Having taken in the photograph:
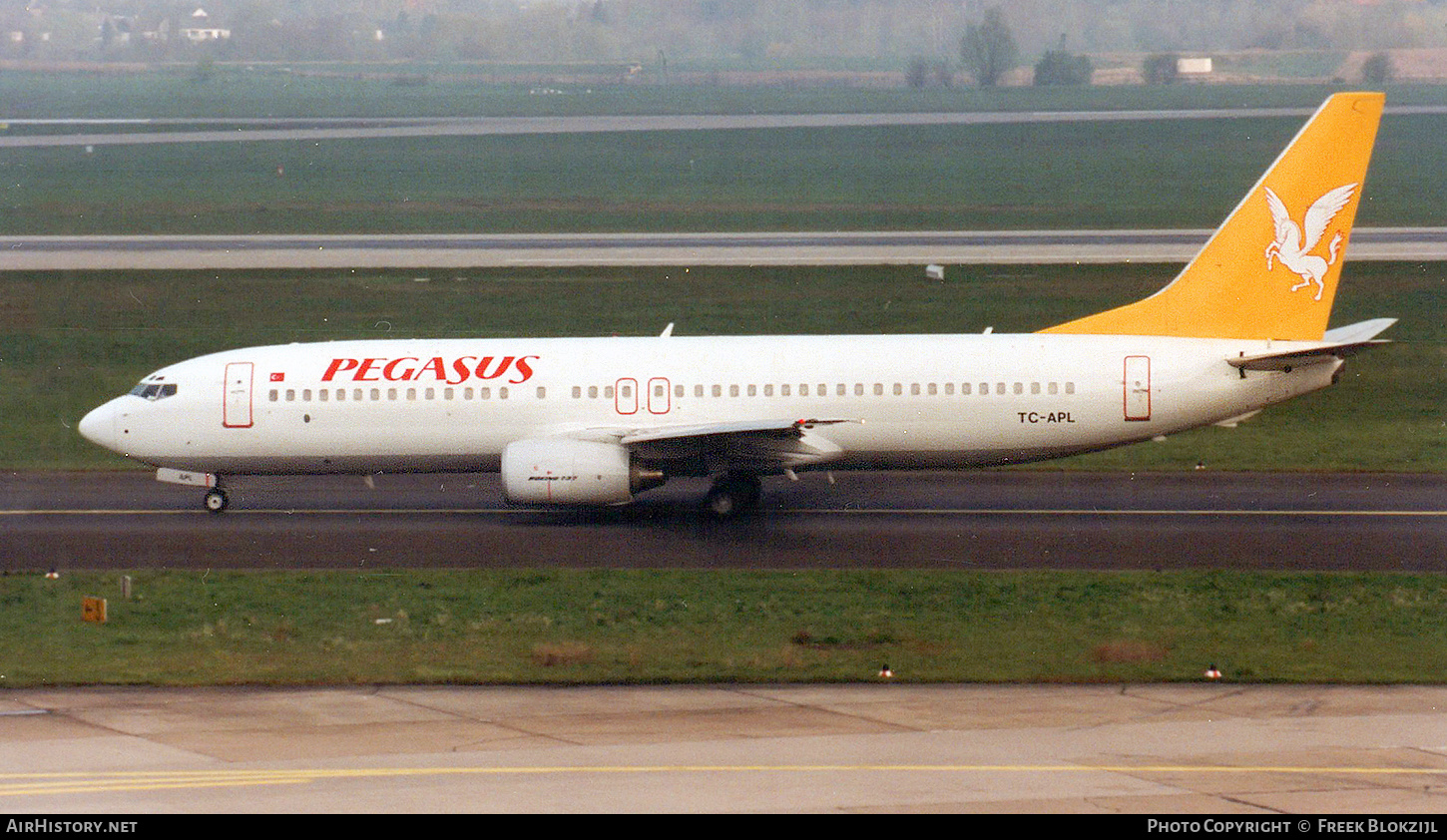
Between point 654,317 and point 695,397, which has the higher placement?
point 654,317

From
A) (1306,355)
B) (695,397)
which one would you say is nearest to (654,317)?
(695,397)

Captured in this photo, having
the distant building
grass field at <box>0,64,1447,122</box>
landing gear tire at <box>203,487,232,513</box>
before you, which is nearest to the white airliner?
landing gear tire at <box>203,487,232,513</box>

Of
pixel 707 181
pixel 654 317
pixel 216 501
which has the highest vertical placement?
pixel 707 181

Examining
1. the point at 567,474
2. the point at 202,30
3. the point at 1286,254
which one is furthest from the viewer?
the point at 202,30

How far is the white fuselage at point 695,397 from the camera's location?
35.1m

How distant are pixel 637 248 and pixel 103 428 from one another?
1509 inches

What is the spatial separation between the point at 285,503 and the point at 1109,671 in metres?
19.6

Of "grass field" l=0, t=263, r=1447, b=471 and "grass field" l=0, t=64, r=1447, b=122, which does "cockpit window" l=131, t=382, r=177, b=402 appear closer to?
"grass field" l=0, t=263, r=1447, b=471

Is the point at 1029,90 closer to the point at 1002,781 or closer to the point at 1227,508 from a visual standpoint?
the point at 1227,508

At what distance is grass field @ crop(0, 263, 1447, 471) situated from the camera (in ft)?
141

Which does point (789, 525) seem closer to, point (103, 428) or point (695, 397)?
point (695, 397)

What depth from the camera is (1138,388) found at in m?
35.0

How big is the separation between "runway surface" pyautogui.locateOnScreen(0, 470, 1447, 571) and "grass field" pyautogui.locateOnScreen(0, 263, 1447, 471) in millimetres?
3036

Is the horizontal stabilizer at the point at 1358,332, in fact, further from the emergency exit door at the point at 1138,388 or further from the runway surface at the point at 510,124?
the runway surface at the point at 510,124
